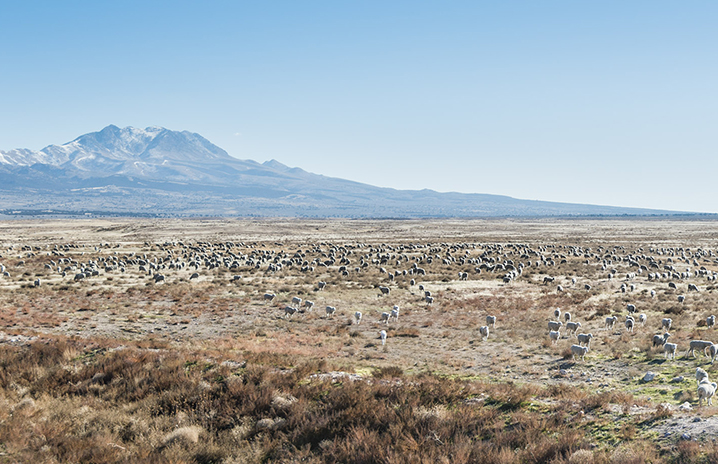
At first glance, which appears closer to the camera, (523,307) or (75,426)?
(75,426)

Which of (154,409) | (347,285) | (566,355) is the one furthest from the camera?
(347,285)

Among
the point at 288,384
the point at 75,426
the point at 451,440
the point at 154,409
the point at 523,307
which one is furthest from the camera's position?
the point at 523,307

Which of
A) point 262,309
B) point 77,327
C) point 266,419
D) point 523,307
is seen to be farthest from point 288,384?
point 523,307

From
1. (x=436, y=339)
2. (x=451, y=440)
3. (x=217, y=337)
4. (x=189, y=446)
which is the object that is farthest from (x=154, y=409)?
(x=436, y=339)

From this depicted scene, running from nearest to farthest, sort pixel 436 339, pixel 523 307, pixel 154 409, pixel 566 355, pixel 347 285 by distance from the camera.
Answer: pixel 154 409, pixel 566 355, pixel 436 339, pixel 523 307, pixel 347 285

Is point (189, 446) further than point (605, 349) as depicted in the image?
No

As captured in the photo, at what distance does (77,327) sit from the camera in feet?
64.3

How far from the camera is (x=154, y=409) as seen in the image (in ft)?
30.4

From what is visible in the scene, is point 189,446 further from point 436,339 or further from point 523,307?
point 523,307

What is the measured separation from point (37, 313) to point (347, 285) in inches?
744

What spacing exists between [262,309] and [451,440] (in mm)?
19088

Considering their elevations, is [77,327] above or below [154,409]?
below

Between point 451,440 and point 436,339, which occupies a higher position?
point 451,440

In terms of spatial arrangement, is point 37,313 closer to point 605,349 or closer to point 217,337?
point 217,337
